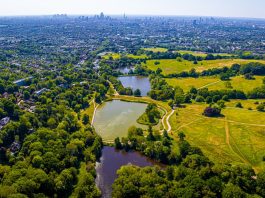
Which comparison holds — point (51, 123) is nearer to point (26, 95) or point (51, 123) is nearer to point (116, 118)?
point (116, 118)

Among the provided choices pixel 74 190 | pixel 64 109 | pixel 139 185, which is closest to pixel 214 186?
pixel 139 185

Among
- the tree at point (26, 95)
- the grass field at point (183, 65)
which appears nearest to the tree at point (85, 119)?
the tree at point (26, 95)

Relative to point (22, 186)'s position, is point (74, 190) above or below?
below

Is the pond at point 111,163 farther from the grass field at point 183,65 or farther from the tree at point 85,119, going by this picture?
the grass field at point 183,65

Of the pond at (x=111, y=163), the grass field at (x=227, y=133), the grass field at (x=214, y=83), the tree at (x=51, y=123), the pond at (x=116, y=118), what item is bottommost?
the pond at (x=111, y=163)

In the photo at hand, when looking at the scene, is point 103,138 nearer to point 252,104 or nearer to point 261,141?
point 261,141

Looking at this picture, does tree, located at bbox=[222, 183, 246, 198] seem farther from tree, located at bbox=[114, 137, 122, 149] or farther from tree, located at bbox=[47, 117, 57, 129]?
tree, located at bbox=[47, 117, 57, 129]
